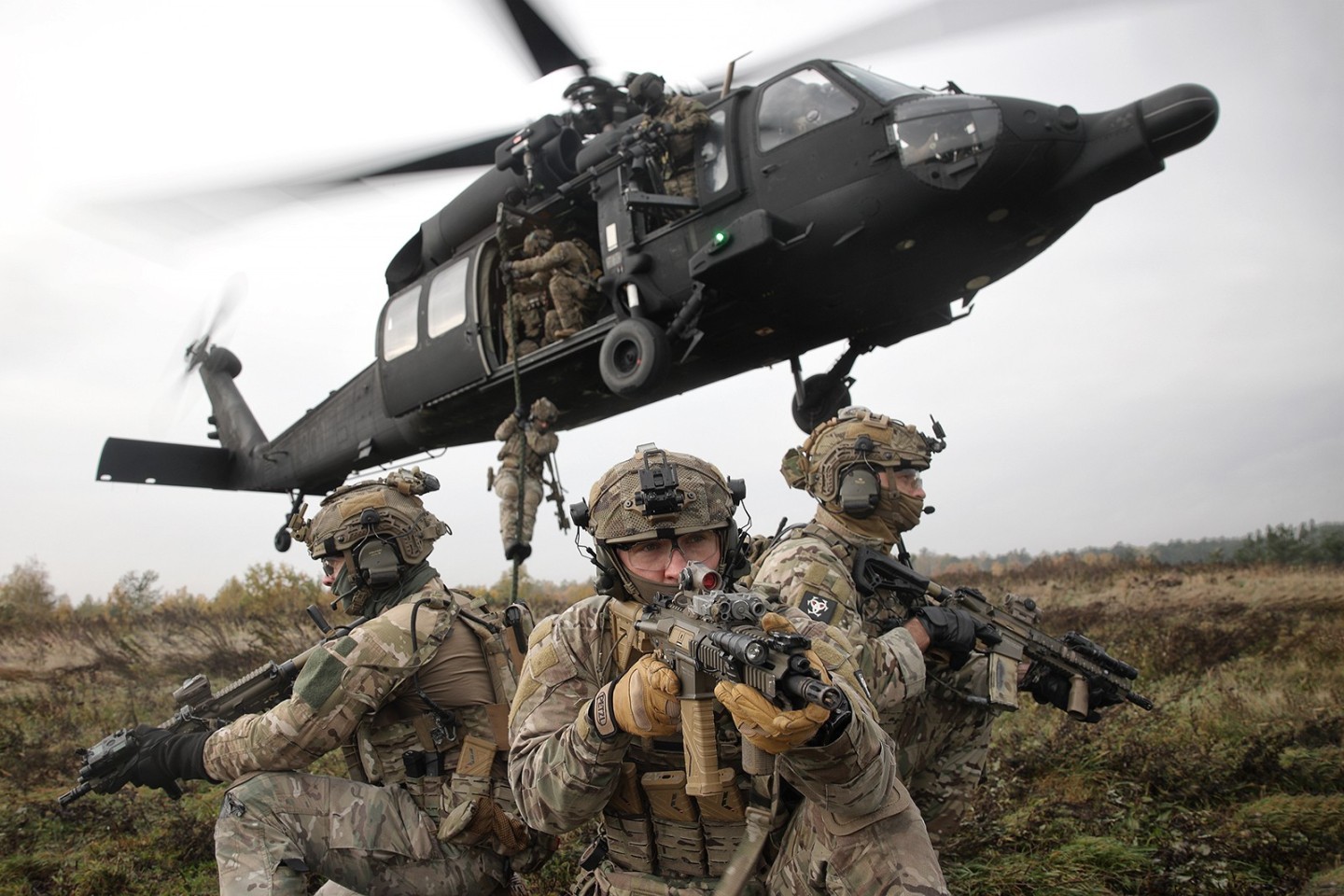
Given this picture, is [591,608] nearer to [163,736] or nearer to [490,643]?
[490,643]

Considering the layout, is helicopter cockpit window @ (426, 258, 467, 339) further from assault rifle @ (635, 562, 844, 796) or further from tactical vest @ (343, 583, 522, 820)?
assault rifle @ (635, 562, 844, 796)

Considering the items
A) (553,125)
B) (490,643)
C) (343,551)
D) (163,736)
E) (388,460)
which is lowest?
(163,736)

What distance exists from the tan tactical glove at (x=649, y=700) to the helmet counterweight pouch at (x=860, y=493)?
1879 millimetres

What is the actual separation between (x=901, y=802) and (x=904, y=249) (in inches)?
169

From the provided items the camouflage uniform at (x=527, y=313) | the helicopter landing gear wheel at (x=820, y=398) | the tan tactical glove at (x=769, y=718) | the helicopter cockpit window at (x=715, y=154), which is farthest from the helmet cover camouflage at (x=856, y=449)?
the camouflage uniform at (x=527, y=313)

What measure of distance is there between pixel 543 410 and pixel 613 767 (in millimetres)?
5822

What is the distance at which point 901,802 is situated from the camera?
2.37 m

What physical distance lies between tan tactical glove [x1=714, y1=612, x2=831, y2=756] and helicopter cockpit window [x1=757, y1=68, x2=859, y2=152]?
16.0 feet

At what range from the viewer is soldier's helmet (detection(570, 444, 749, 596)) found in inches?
98.2

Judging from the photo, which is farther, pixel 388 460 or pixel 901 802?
pixel 388 460

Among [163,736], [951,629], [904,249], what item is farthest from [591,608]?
[904,249]

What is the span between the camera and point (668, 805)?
2617 millimetres

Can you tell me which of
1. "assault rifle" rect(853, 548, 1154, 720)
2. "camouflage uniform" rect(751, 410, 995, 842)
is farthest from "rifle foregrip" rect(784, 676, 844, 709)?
"assault rifle" rect(853, 548, 1154, 720)

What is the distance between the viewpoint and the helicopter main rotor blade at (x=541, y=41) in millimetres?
6469
